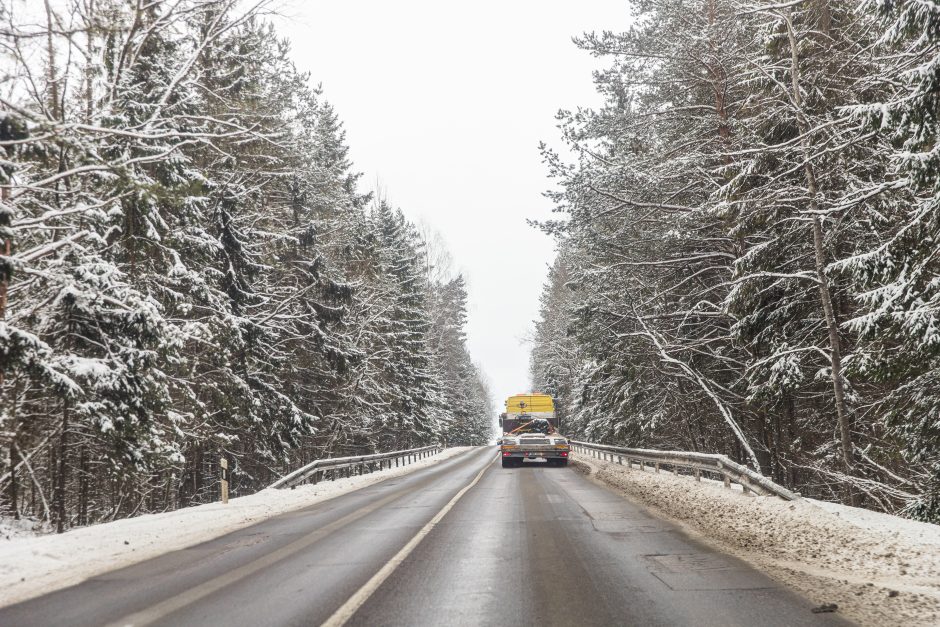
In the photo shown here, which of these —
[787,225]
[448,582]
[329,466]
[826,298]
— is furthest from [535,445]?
[448,582]

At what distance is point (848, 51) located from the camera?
44.4 feet

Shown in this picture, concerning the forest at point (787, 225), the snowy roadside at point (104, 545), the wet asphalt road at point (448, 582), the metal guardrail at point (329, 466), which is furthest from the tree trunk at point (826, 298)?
the metal guardrail at point (329, 466)

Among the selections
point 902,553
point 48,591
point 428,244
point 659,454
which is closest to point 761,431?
point 659,454

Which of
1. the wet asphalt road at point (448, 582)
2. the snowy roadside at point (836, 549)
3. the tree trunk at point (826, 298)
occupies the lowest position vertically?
the snowy roadside at point (836, 549)

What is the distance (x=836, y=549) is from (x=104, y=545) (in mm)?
9571

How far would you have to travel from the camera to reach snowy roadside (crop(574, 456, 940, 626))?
5074 mm

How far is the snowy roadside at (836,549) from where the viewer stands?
507 cm

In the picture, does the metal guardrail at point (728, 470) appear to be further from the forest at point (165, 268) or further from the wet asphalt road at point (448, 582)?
the forest at point (165, 268)

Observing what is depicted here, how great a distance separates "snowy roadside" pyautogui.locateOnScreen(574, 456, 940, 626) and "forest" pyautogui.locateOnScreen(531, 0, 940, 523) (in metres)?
2.04

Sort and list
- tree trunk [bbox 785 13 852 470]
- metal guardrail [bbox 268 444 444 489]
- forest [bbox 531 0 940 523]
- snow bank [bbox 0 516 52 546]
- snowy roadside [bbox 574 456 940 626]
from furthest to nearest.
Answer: metal guardrail [bbox 268 444 444 489], snow bank [bbox 0 516 52 546], tree trunk [bbox 785 13 852 470], forest [bbox 531 0 940 523], snowy roadside [bbox 574 456 940 626]

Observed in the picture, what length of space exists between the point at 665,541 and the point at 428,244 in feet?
138

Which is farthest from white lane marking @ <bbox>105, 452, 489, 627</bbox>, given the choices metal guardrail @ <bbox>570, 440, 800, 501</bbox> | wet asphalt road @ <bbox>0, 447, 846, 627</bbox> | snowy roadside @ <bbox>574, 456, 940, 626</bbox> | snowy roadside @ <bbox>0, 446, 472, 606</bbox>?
metal guardrail @ <bbox>570, 440, 800, 501</bbox>

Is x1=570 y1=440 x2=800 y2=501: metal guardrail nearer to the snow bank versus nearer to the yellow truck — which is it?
the yellow truck

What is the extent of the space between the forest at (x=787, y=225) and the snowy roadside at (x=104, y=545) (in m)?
10.5
